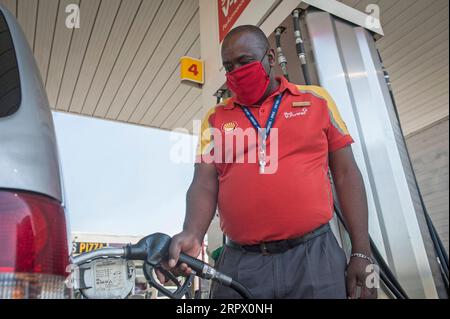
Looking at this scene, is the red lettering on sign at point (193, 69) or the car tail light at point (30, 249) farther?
the red lettering on sign at point (193, 69)

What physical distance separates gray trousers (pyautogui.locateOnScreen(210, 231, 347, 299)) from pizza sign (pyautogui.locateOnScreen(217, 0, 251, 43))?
175cm

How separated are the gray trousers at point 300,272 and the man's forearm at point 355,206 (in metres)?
0.08

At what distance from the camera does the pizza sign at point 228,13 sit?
2.66 m

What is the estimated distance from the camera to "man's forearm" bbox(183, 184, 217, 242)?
152cm

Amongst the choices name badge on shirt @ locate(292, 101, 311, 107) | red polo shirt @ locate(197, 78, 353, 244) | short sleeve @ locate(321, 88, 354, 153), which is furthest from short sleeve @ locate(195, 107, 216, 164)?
short sleeve @ locate(321, 88, 354, 153)

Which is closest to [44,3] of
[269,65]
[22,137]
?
[269,65]

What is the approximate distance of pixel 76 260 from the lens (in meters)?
0.92

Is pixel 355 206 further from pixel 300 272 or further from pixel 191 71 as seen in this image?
pixel 191 71

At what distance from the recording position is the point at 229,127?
1630 mm

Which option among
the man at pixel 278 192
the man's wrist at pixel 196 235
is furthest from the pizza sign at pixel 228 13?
the man's wrist at pixel 196 235

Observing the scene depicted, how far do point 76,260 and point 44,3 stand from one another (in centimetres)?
327

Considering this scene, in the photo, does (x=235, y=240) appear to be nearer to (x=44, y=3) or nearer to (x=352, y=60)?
(x=352, y=60)

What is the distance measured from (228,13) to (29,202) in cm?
242

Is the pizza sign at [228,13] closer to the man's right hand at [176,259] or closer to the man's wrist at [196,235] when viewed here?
the man's wrist at [196,235]
